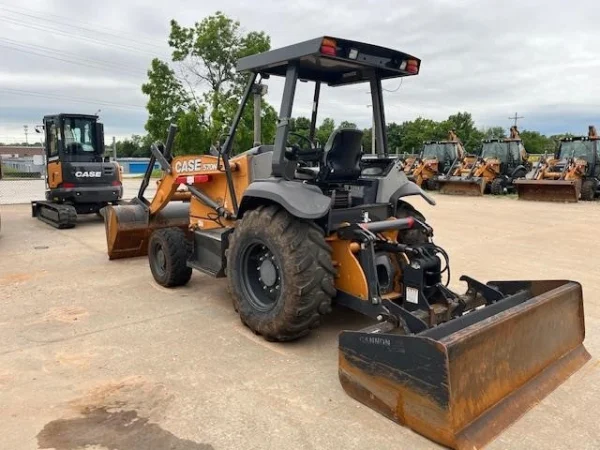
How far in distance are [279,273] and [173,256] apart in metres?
2.16

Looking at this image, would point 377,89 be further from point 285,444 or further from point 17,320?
point 17,320

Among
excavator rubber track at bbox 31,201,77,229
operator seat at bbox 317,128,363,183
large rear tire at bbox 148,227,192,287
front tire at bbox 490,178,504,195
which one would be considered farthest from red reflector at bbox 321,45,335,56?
front tire at bbox 490,178,504,195

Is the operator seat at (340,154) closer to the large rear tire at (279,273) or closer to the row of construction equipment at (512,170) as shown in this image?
the large rear tire at (279,273)

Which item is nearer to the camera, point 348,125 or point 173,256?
point 348,125

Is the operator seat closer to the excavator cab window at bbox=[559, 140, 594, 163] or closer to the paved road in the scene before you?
the paved road

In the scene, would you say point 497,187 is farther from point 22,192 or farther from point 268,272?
point 22,192

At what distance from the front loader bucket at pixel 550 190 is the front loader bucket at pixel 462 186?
6.29 ft

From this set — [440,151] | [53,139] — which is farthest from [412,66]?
[440,151]

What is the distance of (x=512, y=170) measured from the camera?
2164cm

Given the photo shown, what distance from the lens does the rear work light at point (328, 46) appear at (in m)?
3.95

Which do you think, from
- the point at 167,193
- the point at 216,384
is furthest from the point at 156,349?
the point at 167,193

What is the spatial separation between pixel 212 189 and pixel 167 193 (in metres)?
0.98

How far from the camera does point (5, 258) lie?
26.1 ft

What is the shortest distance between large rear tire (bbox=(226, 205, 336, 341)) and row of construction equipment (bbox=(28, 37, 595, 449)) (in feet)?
0.04
